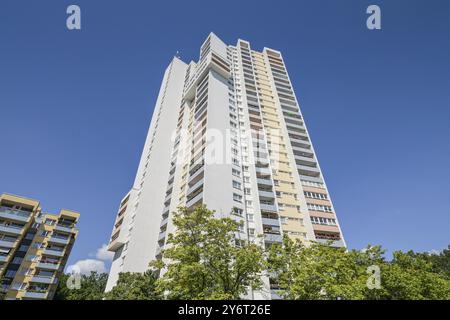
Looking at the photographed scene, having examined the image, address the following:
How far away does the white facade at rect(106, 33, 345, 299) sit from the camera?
41.1 metres

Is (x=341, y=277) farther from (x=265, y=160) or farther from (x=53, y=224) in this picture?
(x=53, y=224)

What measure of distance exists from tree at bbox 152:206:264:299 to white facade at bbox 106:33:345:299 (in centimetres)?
1592

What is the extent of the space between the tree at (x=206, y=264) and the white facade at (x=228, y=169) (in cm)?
1592

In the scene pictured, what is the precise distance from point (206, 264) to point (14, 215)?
53.3m

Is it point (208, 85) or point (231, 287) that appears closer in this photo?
point (231, 287)

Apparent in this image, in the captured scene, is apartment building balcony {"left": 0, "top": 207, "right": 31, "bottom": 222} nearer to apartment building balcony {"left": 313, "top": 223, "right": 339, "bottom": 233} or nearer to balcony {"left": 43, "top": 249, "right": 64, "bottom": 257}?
balcony {"left": 43, "top": 249, "right": 64, "bottom": 257}

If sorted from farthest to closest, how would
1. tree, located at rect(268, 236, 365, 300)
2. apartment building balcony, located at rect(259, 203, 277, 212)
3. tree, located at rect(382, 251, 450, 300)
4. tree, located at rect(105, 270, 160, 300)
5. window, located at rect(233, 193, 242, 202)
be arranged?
apartment building balcony, located at rect(259, 203, 277, 212) < window, located at rect(233, 193, 242, 202) < tree, located at rect(105, 270, 160, 300) < tree, located at rect(382, 251, 450, 300) < tree, located at rect(268, 236, 365, 300)

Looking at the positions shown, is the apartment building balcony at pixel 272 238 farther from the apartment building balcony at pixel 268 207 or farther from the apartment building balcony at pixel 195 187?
the apartment building balcony at pixel 195 187

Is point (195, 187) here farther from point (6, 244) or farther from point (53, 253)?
point (6, 244)

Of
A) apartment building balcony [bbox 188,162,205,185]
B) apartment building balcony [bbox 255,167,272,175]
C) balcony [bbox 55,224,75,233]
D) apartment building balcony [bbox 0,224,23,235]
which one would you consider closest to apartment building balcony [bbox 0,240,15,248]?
apartment building balcony [bbox 0,224,23,235]

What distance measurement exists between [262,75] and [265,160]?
3403cm
